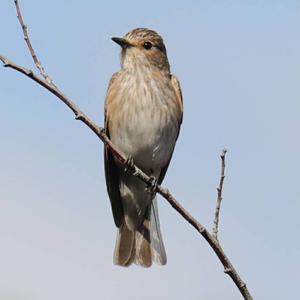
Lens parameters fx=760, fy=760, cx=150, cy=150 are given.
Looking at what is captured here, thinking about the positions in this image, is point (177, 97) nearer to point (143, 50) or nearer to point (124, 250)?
point (143, 50)

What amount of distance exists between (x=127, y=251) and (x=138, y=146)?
1.41m

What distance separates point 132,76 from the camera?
8.63 metres

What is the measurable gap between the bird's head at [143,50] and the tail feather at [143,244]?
5.64 ft

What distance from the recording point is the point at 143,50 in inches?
359

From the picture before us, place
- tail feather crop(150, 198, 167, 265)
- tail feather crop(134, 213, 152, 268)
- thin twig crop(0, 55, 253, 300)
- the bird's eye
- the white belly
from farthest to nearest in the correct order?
1. the bird's eye
2. tail feather crop(134, 213, 152, 268)
3. tail feather crop(150, 198, 167, 265)
4. the white belly
5. thin twig crop(0, 55, 253, 300)

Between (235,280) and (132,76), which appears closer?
(235,280)

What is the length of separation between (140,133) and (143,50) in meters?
1.31

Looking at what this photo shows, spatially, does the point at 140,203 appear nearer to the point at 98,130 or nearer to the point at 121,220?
the point at 121,220

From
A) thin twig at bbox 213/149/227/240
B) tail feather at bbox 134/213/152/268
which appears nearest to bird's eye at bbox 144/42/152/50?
tail feather at bbox 134/213/152/268

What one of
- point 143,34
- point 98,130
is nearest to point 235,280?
point 98,130

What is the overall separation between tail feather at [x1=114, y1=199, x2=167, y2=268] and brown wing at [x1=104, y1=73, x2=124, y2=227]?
6.8 inches

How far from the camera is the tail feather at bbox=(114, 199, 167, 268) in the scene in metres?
8.86

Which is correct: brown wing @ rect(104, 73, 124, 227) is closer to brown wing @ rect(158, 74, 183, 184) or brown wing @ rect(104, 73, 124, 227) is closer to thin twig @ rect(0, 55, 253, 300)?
brown wing @ rect(158, 74, 183, 184)

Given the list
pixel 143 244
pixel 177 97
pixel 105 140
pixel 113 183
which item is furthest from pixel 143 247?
pixel 105 140
